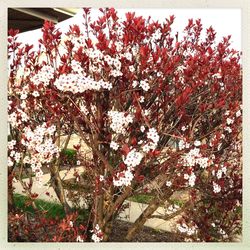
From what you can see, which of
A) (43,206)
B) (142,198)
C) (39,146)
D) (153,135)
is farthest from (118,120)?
(43,206)

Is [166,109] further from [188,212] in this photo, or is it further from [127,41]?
[188,212]

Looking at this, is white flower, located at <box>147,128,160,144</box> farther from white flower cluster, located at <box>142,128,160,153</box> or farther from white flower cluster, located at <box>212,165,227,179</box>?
white flower cluster, located at <box>212,165,227,179</box>

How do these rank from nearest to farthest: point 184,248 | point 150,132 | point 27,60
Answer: point 150,132 < point 27,60 < point 184,248

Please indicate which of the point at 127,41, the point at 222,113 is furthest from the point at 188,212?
the point at 127,41

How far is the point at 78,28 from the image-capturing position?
8.63 feet

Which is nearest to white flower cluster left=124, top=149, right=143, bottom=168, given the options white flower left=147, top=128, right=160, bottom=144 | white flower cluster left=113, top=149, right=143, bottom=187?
white flower cluster left=113, top=149, right=143, bottom=187

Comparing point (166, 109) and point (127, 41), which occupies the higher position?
point (127, 41)

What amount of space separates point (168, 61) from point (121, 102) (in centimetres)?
40

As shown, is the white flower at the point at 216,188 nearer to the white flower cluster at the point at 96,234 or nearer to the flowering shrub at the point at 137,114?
the flowering shrub at the point at 137,114

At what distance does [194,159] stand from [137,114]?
487 mm

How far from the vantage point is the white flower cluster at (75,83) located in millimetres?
2375

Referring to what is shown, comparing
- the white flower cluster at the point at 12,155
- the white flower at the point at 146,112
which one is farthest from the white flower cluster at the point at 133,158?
the white flower cluster at the point at 12,155

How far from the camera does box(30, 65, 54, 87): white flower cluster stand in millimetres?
2480

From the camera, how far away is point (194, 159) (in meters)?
2.60
